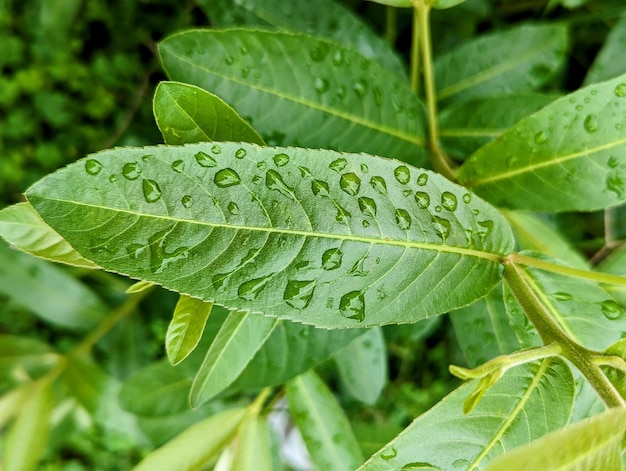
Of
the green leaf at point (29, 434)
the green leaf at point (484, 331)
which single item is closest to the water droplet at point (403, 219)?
the green leaf at point (484, 331)

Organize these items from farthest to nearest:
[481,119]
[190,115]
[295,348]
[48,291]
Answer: [48,291], [481,119], [295,348], [190,115]

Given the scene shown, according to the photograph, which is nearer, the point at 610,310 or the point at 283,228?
the point at 283,228

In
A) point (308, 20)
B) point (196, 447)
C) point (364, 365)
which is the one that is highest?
point (308, 20)

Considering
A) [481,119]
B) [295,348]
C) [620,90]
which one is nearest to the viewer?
[620,90]

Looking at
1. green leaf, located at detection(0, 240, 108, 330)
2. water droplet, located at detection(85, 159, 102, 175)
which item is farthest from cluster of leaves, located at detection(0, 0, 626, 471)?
green leaf, located at detection(0, 240, 108, 330)

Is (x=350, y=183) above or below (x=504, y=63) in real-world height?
below

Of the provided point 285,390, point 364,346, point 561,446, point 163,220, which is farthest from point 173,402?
point 561,446

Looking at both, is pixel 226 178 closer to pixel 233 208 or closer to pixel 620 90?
pixel 233 208

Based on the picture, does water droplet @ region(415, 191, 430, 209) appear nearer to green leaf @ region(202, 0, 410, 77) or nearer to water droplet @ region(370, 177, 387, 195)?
water droplet @ region(370, 177, 387, 195)

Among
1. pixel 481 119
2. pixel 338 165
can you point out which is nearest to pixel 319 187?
pixel 338 165
